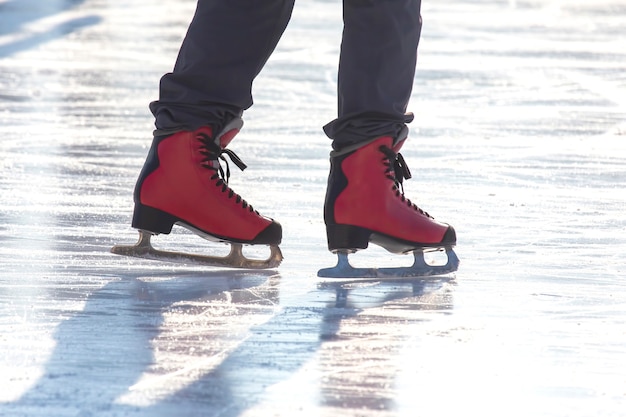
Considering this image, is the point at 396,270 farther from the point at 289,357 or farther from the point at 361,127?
the point at 289,357

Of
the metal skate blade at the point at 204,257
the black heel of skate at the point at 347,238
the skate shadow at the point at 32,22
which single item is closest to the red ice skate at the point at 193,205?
the metal skate blade at the point at 204,257

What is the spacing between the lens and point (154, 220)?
8.64 ft

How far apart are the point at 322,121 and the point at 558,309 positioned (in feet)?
7.43

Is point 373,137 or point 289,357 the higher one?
point 373,137

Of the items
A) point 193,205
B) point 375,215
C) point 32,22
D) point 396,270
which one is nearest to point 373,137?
A: point 375,215

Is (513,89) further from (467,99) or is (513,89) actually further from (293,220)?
(293,220)

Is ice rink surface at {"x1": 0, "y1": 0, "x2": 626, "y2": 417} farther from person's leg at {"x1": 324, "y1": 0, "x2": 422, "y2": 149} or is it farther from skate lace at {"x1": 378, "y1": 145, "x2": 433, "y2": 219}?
person's leg at {"x1": 324, "y1": 0, "x2": 422, "y2": 149}

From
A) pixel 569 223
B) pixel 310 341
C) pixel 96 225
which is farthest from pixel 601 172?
pixel 310 341

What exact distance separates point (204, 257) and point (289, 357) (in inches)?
24.8

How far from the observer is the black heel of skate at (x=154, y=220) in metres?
2.63

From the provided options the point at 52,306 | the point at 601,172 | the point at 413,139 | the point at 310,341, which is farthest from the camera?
the point at 413,139

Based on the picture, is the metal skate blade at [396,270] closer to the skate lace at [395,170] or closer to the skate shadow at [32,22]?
the skate lace at [395,170]

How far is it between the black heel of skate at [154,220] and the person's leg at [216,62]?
140mm

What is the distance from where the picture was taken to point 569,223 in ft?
10.0
